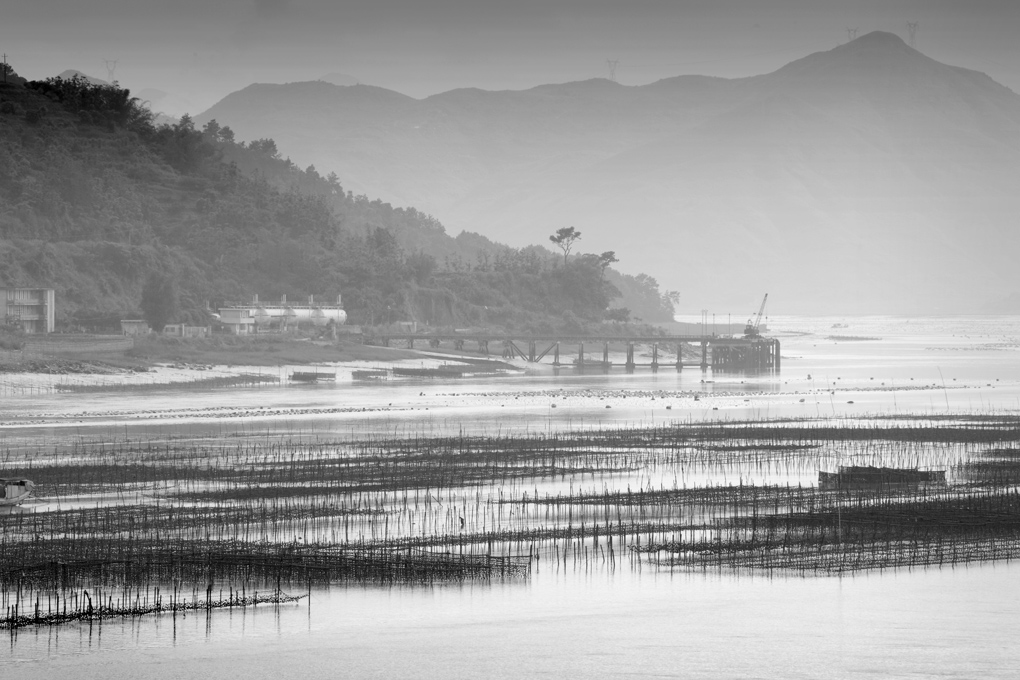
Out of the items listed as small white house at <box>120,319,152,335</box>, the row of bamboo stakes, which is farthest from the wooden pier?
the row of bamboo stakes

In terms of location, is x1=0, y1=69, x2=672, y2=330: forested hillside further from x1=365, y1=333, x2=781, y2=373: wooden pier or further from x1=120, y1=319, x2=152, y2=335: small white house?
x1=365, y1=333, x2=781, y2=373: wooden pier

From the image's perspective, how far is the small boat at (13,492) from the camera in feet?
125

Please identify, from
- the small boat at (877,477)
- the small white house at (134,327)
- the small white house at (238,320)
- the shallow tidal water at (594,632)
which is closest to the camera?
the shallow tidal water at (594,632)

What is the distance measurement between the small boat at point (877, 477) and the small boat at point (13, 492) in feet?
75.5

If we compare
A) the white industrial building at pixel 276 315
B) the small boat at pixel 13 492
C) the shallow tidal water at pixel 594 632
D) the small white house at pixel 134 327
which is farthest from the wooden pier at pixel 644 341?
the shallow tidal water at pixel 594 632

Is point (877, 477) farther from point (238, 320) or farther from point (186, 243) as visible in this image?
point (186, 243)

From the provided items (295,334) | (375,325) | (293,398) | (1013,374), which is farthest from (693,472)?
(375,325)

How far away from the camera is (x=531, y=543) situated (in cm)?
3366

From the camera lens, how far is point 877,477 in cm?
4278

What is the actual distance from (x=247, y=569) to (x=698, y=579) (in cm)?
979

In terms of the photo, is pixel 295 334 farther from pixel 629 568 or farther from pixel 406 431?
pixel 629 568

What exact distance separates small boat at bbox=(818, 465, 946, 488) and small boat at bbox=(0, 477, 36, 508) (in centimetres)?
2300

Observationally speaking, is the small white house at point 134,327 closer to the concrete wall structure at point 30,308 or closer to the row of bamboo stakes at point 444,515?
the concrete wall structure at point 30,308

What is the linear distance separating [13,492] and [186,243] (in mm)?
129492
